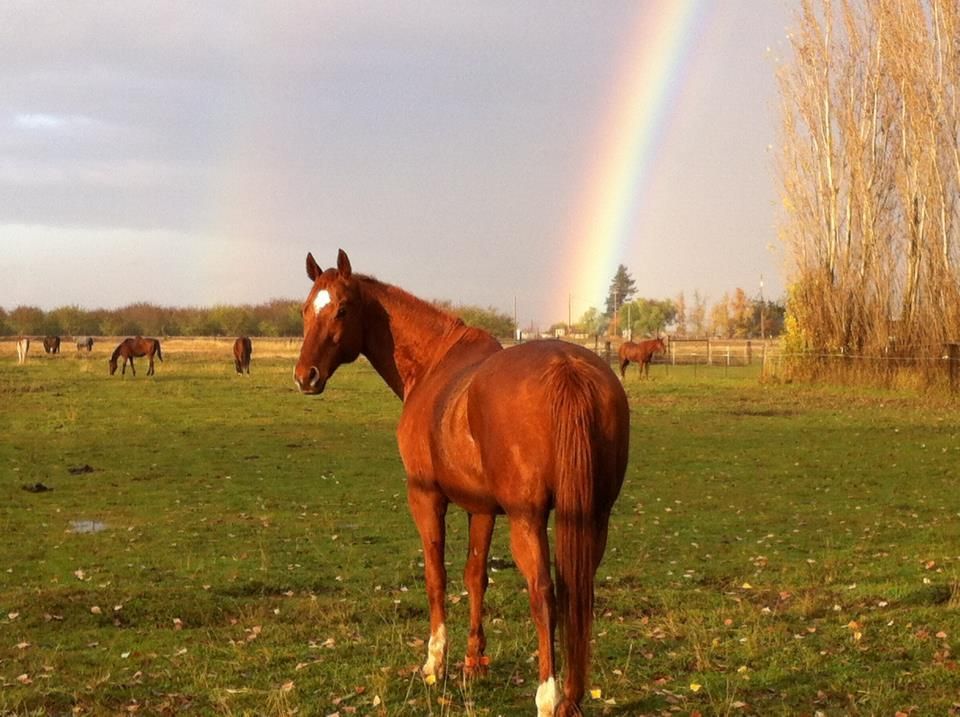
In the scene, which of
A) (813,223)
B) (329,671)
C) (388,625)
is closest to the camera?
(329,671)

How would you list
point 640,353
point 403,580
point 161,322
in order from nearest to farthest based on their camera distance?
point 403,580 → point 640,353 → point 161,322

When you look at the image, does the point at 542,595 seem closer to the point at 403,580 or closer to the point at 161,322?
the point at 403,580

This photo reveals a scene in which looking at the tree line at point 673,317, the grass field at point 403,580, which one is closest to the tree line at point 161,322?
the tree line at point 673,317

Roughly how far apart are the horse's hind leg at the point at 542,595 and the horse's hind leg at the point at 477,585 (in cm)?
98

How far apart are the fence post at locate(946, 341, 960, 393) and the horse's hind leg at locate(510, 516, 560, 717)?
87.7 feet

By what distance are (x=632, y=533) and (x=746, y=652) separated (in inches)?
188

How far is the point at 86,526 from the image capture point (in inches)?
440

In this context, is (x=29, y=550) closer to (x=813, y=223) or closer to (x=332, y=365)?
(x=332, y=365)

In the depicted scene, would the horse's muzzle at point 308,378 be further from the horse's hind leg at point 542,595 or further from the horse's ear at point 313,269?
the horse's hind leg at point 542,595

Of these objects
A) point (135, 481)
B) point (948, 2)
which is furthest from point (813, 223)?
point (135, 481)

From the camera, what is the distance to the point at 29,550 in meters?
9.84

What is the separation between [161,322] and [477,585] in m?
95.3

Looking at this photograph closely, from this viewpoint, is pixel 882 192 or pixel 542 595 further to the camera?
pixel 882 192

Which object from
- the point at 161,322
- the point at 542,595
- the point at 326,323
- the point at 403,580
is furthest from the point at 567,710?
the point at 161,322
